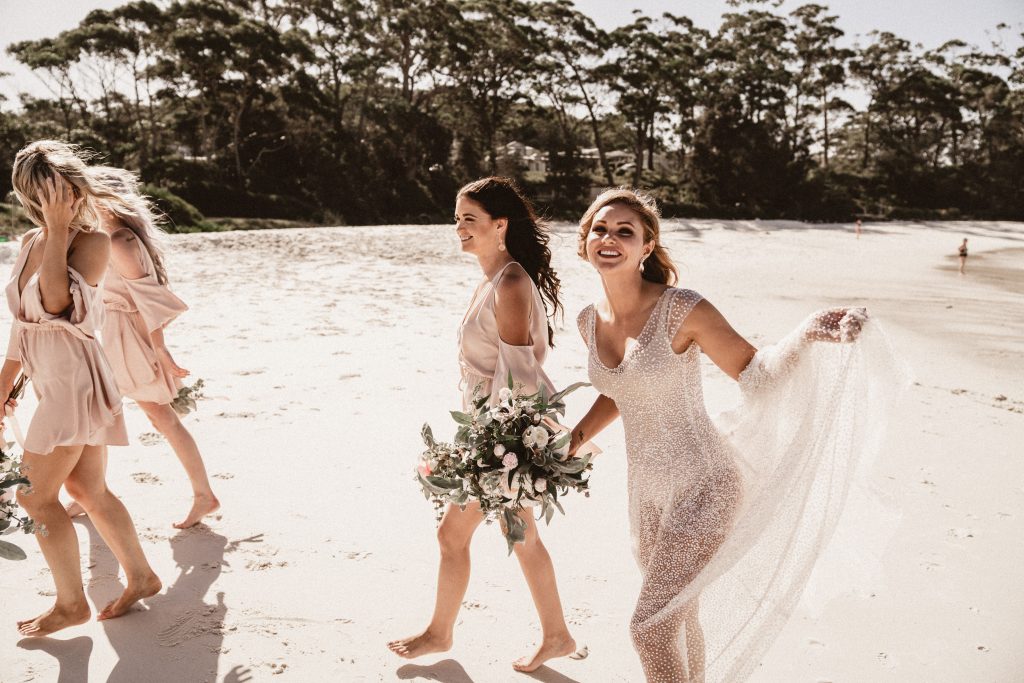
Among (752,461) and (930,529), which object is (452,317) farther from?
(752,461)

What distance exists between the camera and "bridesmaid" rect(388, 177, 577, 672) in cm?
336

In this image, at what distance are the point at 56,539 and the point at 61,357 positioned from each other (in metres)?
0.85

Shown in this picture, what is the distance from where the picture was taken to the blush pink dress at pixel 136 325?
457 cm

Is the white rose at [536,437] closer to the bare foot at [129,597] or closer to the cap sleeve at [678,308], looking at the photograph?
the cap sleeve at [678,308]

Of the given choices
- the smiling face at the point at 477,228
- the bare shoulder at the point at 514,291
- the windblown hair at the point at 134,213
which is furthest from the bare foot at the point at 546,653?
the windblown hair at the point at 134,213

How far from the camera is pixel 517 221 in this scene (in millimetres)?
3629

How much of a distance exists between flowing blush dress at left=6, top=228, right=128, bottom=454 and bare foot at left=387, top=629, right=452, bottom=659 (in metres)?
1.67

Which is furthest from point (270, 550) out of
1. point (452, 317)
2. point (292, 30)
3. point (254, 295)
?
point (292, 30)

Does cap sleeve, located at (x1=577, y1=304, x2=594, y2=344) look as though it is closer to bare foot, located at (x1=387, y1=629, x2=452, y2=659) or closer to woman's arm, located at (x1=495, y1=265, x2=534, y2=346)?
woman's arm, located at (x1=495, y1=265, x2=534, y2=346)

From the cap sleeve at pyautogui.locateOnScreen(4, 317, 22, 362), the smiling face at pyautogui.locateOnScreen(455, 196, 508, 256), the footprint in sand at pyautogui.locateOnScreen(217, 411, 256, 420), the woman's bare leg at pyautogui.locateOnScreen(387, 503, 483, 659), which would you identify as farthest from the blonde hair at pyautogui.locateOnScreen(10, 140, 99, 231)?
the footprint in sand at pyautogui.locateOnScreen(217, 411, 256, 420)

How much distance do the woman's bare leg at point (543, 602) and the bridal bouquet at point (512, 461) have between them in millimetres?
482

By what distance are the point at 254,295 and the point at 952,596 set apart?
1103 cm

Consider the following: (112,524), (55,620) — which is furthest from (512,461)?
(55,620)

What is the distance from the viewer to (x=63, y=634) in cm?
373
